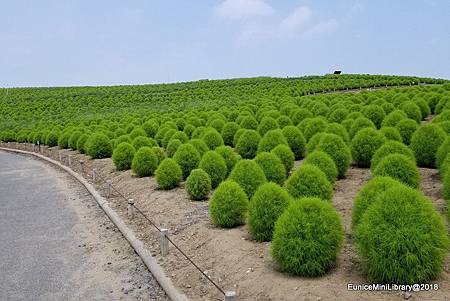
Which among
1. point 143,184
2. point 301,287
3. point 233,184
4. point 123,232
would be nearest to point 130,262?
point 123,232

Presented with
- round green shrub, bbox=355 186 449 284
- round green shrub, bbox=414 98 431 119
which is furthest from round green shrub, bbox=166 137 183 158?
round green shrub, bbox=355 186 449 284

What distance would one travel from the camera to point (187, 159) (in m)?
14.5

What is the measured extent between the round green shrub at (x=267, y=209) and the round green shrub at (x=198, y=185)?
3558 millimetres

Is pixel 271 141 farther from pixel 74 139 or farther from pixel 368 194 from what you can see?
pixel 74 139

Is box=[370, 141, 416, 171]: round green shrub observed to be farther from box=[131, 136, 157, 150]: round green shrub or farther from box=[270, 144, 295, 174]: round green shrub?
box=[131, 136, 157, 150]: round green shrub

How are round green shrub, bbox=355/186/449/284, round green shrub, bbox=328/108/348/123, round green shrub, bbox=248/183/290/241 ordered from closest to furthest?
round green shrub, bbox=355/186/449/284, round green shrub, bbox=248/183/290/241, round green shrub, bbox=328/108/348/123

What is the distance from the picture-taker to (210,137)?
17.2 m

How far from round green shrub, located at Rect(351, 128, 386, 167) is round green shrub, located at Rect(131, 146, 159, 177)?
21.3 ft

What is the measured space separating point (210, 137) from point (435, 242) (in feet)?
38.9

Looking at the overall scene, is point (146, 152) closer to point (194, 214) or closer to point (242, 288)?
point (194, 214)

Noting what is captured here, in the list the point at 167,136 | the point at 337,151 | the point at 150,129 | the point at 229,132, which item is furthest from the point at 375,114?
the point at 150,129

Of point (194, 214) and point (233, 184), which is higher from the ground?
point (233, 184)

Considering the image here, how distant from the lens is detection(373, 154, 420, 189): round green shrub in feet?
31.2

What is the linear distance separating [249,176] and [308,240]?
3.87 metres
